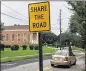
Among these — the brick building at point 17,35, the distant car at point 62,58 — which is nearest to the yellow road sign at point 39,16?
the distant car at point 62,58

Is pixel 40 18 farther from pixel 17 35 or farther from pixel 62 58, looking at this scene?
pixel 17 35

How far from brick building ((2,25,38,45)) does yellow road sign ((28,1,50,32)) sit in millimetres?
85771

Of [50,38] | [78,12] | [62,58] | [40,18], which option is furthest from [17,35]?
[40,18]

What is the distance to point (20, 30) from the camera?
305ft

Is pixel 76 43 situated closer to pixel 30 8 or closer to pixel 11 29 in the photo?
pixel 30 8

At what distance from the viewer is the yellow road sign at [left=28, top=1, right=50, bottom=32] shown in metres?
6.08

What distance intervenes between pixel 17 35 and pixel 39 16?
290ft

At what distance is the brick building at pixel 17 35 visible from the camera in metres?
92.7

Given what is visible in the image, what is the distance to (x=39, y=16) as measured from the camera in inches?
241

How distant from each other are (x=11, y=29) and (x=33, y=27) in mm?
88044

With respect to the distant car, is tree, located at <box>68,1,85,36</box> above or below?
above

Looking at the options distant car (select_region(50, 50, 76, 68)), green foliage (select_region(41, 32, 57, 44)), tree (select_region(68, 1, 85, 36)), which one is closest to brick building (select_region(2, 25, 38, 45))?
green foliage (select_region(41, 32, 57, 44))

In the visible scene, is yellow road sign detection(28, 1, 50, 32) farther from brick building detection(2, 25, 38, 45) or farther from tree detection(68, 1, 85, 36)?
brick building detection(2, 25, 38, 45)

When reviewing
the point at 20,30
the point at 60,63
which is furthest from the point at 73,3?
the point at 20,30
